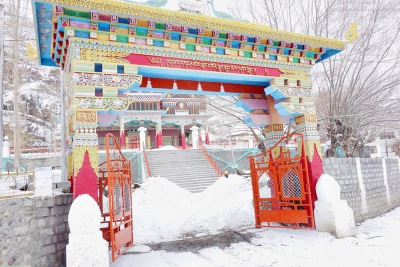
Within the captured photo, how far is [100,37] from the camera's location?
18.0ft

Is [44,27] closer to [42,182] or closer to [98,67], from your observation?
[98,67]

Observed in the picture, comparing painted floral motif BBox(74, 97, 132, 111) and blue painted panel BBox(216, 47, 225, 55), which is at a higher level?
blue painted panel BBox(216, 47, 225, 55)

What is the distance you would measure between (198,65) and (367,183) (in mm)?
7065

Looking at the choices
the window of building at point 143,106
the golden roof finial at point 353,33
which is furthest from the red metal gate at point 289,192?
the window of building at point 143,106

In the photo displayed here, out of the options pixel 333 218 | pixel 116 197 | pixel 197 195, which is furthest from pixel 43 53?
pixel 197 195

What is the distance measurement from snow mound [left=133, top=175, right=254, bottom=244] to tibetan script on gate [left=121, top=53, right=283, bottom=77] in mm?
4091

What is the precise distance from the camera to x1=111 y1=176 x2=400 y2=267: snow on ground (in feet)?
16.3

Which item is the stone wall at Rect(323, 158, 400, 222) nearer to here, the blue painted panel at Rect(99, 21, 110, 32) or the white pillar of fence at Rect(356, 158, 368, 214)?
the white pillar of fence at Rect(356, 158, 368, 214)

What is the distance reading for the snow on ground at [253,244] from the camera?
4.96 meters

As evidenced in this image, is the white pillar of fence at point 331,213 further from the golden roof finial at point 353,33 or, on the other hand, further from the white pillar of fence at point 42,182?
the white pillar of fence at point 42,182

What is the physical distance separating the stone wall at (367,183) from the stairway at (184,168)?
8590mm

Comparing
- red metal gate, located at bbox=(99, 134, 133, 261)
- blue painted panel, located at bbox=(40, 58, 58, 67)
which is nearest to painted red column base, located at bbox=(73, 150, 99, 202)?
red metal gate, located at bbox=(99, 134, 133, 261)

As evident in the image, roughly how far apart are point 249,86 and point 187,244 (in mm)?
4433

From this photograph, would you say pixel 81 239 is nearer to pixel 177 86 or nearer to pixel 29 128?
pixel 177 86
